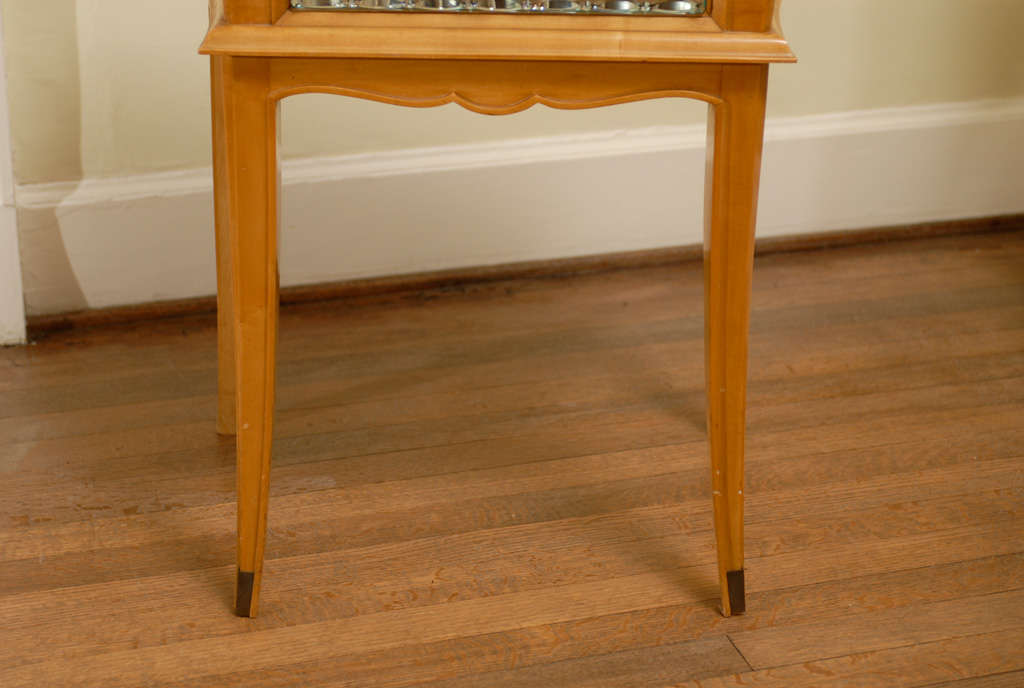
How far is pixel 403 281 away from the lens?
1.97 metres

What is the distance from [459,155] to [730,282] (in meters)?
1.04

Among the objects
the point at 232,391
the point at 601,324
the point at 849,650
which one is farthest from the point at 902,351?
the point at 232,391

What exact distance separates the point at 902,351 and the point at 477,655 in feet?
3.36

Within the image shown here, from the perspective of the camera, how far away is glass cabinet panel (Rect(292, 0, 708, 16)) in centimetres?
91

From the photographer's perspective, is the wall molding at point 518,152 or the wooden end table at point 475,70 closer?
the wooden end table at point 475,70

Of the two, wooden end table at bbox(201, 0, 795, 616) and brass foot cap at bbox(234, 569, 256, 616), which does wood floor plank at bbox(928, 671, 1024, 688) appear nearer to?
wooden end table at bbox(201, 0, 795, 616)

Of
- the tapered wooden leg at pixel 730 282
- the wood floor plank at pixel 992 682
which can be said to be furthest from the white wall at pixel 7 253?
the wood floor plank at pixel 992 682

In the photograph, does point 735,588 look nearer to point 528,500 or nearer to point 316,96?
point 528,500

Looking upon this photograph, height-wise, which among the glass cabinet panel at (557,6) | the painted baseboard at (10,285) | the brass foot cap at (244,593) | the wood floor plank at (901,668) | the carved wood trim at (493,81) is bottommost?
the wood floor plank at (901,668)

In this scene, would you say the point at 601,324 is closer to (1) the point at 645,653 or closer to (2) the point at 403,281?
(2) the point at 403,281

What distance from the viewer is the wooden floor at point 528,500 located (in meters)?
1.05

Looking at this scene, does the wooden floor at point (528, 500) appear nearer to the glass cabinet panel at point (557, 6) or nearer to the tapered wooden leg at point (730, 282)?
the tapered wooden leg at point (730, 282)

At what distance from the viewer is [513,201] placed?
2008mm

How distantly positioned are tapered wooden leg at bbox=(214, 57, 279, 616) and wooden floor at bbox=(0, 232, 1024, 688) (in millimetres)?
124
